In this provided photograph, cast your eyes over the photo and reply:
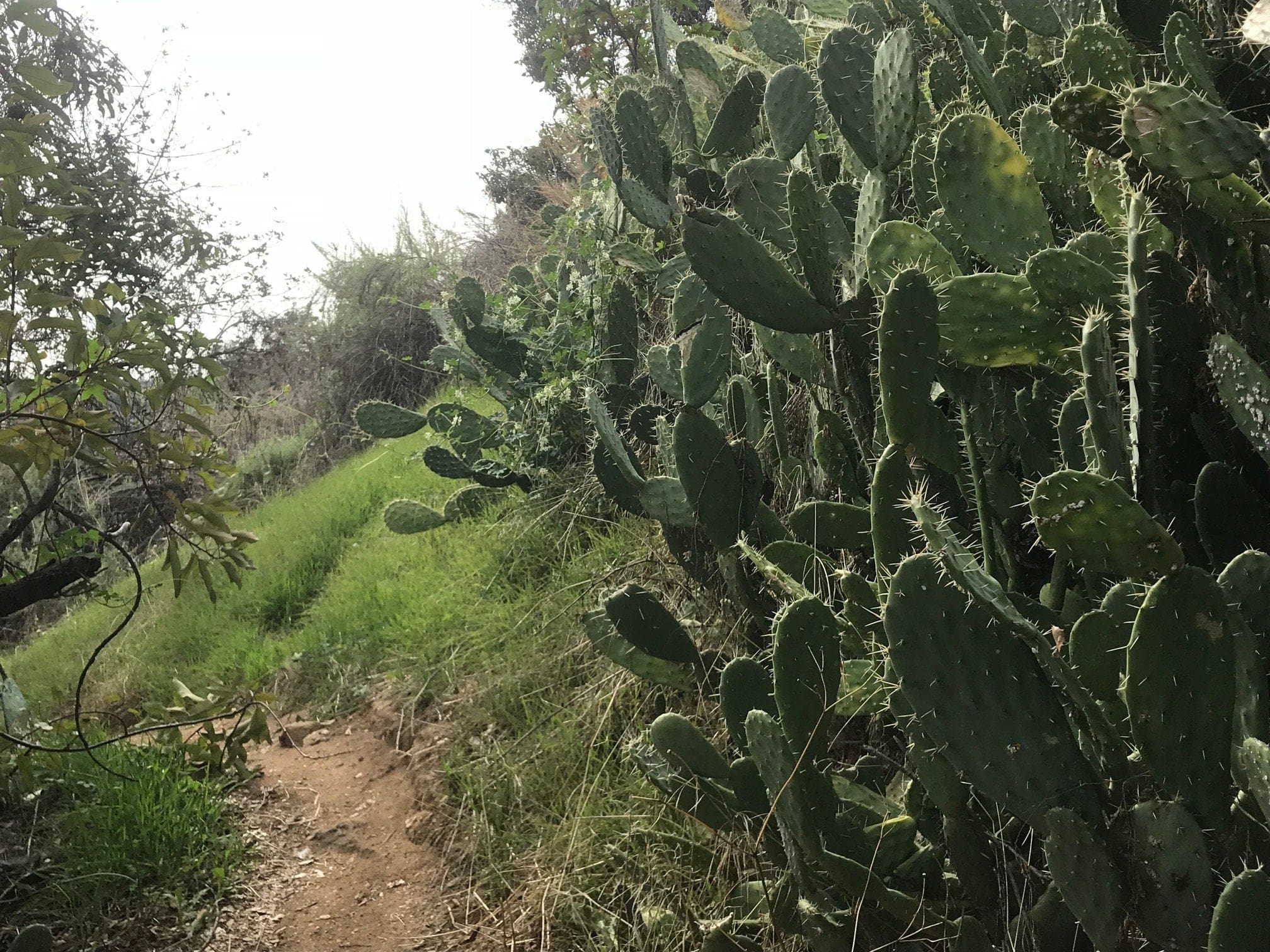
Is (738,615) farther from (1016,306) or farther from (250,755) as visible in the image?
(250,755)

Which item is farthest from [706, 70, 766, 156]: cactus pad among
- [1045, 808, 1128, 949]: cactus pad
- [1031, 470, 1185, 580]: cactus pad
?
[1045, 808, 1128, 949]: cactus pad

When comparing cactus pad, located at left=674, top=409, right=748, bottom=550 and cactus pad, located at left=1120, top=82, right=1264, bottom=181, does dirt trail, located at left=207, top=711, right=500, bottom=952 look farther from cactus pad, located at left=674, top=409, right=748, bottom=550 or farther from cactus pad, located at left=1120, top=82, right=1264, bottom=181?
cactus pad, located at left=1120, top=82, right=1264, bottom=181

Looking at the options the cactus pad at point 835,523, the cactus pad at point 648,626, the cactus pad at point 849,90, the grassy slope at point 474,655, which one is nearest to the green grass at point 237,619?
the grassy slope at point 474,655

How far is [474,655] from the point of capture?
2.78 m

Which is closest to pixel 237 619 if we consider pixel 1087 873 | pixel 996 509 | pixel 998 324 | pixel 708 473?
pixel 708 473

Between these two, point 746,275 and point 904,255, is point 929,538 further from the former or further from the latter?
point 746,275

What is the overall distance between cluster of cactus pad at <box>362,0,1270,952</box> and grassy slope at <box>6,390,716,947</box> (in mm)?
321

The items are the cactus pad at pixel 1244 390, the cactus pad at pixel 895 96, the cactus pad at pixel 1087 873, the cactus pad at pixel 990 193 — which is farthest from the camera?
the cactus pad at pixel 895 96

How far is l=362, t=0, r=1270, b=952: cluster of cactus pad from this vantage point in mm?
814

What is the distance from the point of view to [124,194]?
6449 mm

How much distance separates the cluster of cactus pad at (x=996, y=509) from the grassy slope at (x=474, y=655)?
321 millimetres

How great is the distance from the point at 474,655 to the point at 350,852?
2.26 feet

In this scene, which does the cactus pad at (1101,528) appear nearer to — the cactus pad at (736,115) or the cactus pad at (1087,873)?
the cactus pad at (1087,873)

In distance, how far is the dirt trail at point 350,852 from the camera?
202cm
